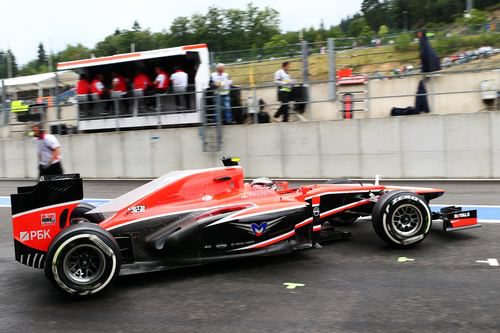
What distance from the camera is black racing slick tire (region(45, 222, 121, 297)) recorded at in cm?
493

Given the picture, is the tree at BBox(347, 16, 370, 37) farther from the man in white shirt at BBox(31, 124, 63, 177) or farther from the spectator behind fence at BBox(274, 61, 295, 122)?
the man in white shirt at BBox(31, 124, 63, 177)

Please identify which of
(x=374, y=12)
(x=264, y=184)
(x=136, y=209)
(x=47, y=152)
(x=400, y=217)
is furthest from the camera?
(x=374, y=12)

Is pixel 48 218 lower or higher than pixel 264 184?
lower

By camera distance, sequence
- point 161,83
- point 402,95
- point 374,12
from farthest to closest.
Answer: point 374,12, point 161,83, point 402,95

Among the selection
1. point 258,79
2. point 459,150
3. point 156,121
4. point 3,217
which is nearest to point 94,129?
point 156,121

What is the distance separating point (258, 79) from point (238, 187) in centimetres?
1188

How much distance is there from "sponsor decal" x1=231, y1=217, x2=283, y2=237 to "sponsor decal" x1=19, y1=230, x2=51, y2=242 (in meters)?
2.12

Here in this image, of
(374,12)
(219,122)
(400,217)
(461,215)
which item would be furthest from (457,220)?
(374,12)

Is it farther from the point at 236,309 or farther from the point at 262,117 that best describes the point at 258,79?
the point at 236,309

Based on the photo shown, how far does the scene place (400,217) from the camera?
6.11 metres

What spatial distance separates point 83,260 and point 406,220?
12.4 ft

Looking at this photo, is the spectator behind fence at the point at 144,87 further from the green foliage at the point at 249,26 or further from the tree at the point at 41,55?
the tree at the point at 41,55

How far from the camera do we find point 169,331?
13.8 ft

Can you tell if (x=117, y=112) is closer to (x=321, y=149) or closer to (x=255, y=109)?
(x=255, y=109)
